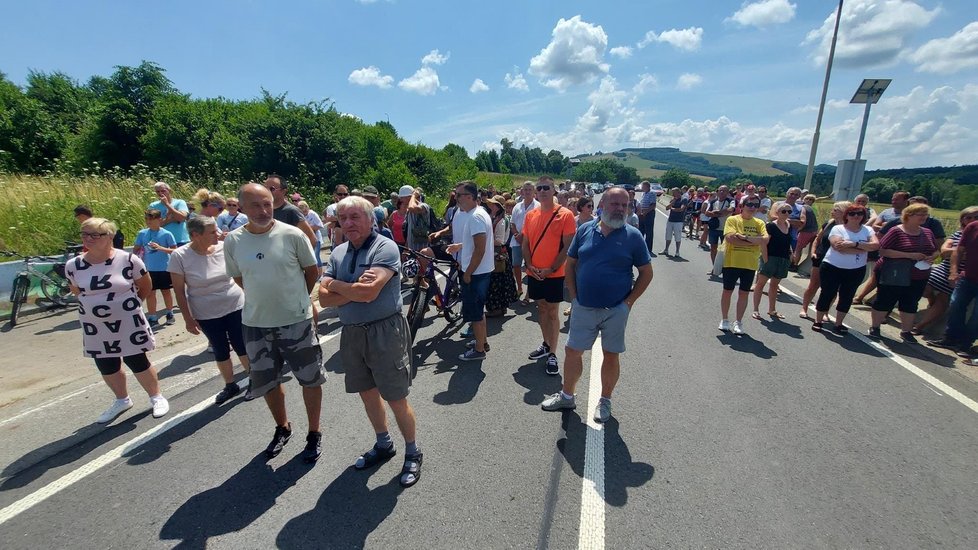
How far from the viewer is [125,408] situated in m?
3.81

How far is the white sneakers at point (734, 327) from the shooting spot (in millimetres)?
5750

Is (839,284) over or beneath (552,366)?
over

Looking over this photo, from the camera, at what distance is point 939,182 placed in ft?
107

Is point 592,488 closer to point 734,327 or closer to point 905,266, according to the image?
point 734,327

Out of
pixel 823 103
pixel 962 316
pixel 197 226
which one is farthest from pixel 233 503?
pixel 823 103

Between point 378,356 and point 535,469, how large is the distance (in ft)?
4.67

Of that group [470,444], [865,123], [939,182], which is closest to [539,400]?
[470,444]

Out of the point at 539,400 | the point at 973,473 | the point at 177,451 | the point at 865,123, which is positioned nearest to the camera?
the point at 973,473

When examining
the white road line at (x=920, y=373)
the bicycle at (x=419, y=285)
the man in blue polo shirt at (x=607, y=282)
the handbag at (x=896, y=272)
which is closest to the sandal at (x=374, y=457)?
the man in blue polo shirt at (x=607, y=282)

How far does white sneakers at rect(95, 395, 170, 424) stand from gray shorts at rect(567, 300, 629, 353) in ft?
12.4

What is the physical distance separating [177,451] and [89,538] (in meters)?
0.83

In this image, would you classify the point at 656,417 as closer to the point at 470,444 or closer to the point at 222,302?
the point at 470,444

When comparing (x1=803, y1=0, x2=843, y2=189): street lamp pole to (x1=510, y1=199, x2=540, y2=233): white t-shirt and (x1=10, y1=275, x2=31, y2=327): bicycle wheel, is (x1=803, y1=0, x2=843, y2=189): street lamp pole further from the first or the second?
(x1=10, y1=275, x2=31, y2=327): bicycle wheel

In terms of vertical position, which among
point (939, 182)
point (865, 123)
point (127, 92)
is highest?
point (127, 92)
